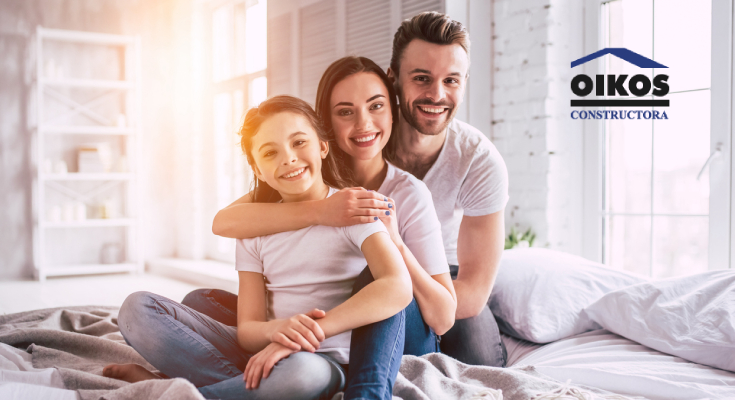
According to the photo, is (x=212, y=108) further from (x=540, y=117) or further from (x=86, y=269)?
(x=540, y=117)

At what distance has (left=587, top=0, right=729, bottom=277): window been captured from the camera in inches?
91.8

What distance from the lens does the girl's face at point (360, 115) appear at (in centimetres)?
140

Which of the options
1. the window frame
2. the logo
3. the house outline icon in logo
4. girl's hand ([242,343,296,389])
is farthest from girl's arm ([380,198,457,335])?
Result: the window frame

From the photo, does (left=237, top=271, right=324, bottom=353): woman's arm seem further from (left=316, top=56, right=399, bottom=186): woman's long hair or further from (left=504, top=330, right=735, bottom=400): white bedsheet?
(left=504, top=330, right=735, bottom=400): white bedsheet

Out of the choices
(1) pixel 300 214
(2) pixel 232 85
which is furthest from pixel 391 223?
(2) pixel 232 85

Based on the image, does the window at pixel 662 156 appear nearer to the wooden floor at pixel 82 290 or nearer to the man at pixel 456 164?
the man at pixel 456 164

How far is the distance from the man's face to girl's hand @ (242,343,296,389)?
80 centimetres

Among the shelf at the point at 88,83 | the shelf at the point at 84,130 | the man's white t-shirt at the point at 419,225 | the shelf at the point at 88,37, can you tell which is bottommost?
the man's white t-shirt at the point at 419,225

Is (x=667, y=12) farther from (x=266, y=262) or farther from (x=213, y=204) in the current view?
(x=213, y=204)

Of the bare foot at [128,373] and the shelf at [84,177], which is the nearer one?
the bare foot at [128,373]

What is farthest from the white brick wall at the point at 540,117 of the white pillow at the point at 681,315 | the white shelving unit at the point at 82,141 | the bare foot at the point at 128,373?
the white shelving unit at the point at 82,141

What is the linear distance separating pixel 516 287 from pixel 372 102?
76cm

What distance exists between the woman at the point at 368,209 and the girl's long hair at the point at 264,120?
6 cm

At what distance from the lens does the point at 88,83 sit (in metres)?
4.30
